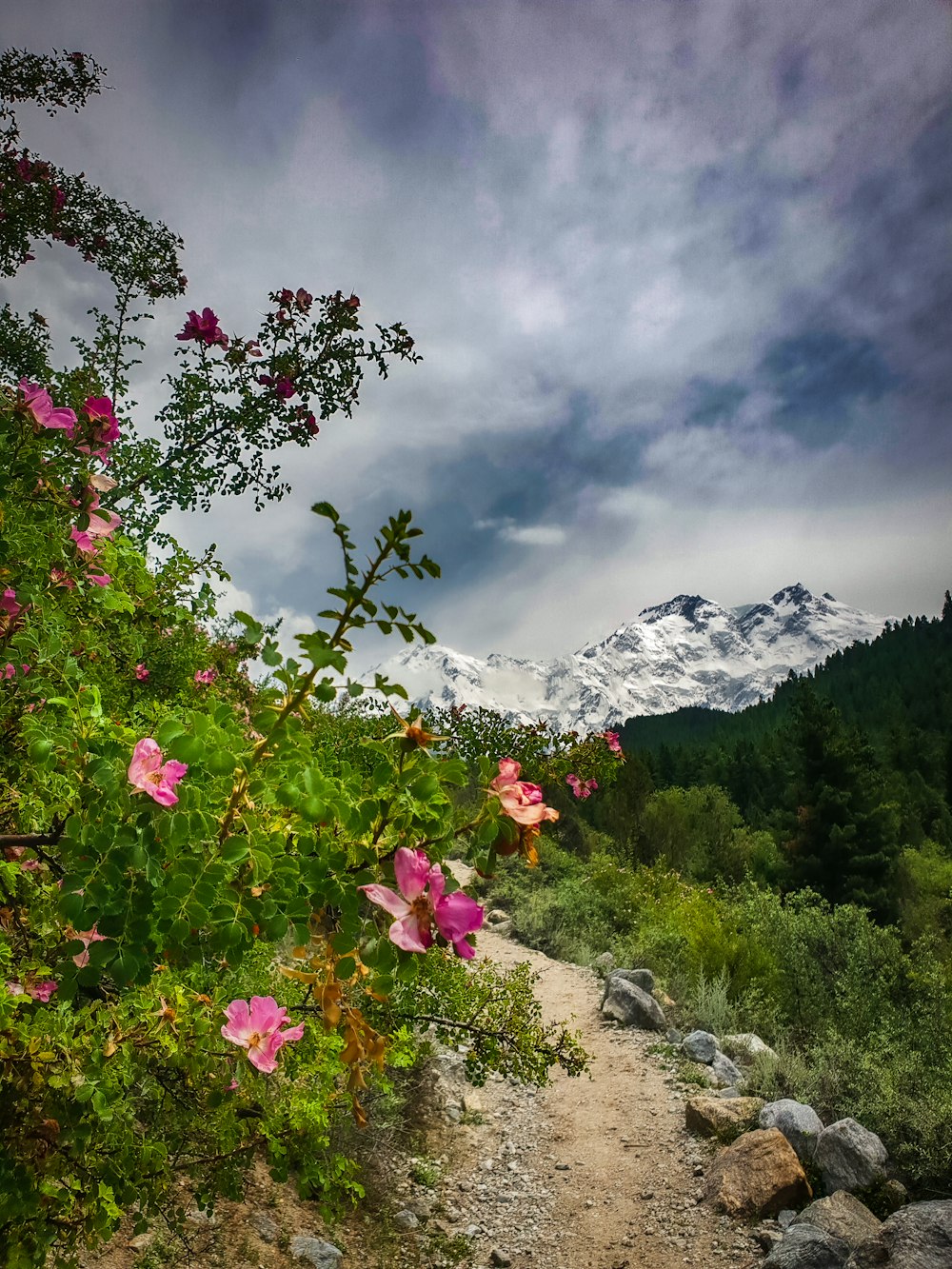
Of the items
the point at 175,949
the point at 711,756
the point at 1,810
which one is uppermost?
the point at 711,756

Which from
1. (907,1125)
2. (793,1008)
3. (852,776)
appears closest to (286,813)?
(907,1125)

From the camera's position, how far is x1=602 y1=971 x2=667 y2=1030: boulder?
279 inches

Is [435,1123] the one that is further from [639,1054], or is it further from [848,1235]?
[848,1235]

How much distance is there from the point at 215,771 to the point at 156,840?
0.13 m

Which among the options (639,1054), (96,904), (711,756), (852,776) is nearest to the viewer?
(96,904)

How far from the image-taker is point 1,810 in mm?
1208

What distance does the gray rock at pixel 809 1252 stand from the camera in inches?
135

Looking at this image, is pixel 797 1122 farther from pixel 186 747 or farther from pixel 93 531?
pixel 93 531

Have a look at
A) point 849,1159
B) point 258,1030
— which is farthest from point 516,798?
point 849,1159

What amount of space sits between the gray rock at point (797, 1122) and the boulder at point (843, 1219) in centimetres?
→ 53

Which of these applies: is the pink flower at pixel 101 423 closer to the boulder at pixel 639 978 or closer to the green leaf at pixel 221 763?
the green leaf at pixel 221 763

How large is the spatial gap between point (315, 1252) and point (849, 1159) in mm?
3383

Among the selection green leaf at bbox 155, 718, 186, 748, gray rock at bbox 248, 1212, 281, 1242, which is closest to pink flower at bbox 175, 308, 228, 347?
green leaf at bbox 155, 718, 186, 748

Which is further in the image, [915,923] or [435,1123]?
[915,923]
